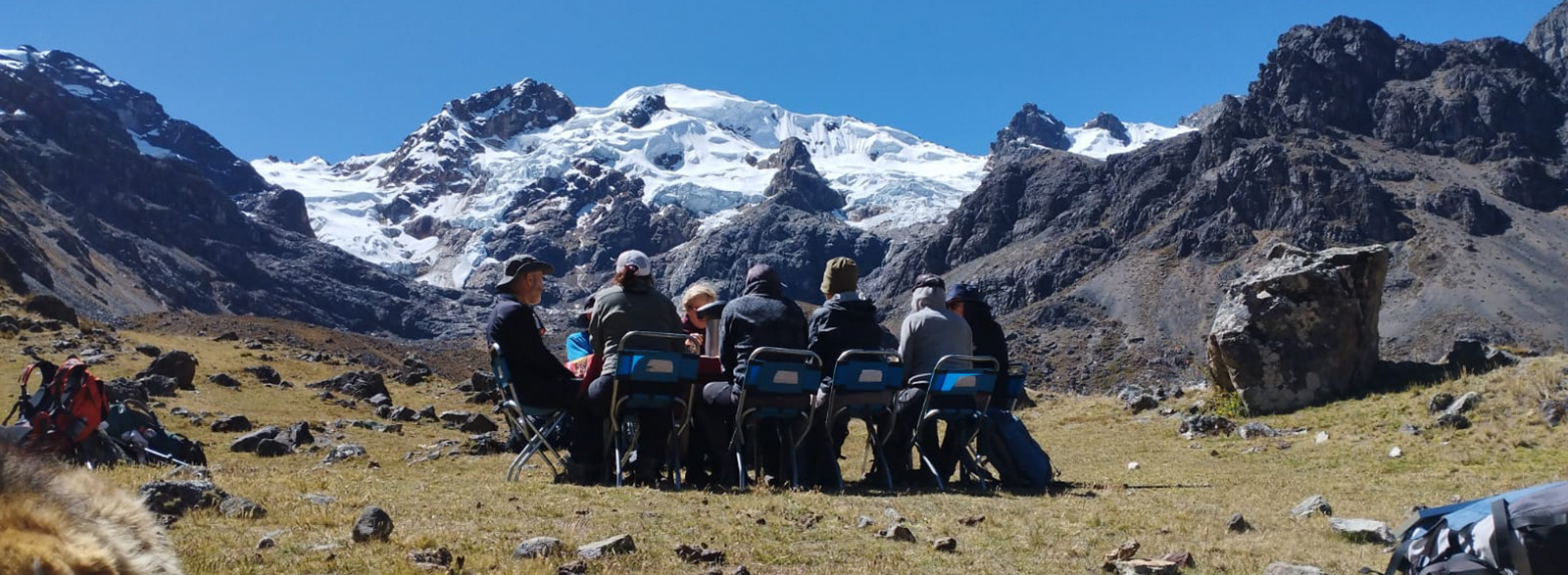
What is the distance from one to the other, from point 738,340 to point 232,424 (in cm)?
1662

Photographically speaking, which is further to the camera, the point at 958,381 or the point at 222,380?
the point at 222,380

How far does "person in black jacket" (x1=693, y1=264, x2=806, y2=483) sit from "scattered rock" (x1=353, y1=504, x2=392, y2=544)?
4.32 meters

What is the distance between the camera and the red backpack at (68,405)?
1304 centimetres

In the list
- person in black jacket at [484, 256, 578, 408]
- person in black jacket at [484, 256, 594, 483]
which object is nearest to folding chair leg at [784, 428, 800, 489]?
person in black jacket at [484, 256, 594, 483]

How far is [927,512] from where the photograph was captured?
859 centimetres

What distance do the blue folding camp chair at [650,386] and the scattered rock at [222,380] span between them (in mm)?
25090

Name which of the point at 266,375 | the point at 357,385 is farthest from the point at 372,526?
the point at 266,375

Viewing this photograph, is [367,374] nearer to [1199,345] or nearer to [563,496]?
[563,496]

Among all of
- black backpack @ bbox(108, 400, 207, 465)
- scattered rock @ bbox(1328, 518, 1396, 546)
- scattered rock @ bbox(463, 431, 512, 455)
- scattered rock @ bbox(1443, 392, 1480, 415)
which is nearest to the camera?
scattered rock @ bbox(1328, 518, 1396, 546)

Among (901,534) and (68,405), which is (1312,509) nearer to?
(901,534)

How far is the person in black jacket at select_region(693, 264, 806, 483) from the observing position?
34.8 feet

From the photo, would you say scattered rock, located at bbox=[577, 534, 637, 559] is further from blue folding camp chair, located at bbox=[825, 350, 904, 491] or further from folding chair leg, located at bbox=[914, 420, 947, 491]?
folding chair leg, located at bbox=[914, 420, 947, 491]

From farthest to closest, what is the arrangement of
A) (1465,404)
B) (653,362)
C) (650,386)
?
1. (1465,404)
2. (650,386)
3. (653,362)

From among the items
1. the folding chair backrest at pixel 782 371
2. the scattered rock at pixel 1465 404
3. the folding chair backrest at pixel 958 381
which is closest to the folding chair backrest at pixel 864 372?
the folding chair backrest at pixel 782 371
